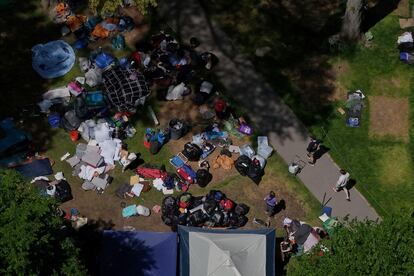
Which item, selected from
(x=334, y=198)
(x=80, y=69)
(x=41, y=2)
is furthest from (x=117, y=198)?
(x=41, y=2)

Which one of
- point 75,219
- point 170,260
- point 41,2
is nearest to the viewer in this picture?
point 170,260

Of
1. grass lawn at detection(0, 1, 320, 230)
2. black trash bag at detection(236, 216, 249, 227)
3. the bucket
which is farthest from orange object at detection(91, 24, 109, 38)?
black trash bag at detection(236, 216, 249, 227)

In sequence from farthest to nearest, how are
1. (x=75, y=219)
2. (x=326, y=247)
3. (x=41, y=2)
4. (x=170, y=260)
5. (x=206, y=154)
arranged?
(x=41, y=2), (x=206, y=154), (x=75, y=219), (x=170, y=260), (x=326, y=247)

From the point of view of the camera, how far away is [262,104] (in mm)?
24453

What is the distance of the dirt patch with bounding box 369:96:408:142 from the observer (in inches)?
944

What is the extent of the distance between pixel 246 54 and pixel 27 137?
8.92 m

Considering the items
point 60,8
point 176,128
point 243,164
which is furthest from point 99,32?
point 243,164

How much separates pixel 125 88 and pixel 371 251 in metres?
11.2

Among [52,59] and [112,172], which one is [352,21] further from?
[52,59]

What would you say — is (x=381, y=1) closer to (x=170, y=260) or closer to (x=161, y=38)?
(x=161, y=38)

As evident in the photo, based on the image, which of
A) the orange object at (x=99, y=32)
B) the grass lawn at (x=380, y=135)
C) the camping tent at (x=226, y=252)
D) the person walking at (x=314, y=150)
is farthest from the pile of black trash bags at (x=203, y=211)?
the orange object at (x=99, y=32)

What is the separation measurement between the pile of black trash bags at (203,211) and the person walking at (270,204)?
739 millimetres

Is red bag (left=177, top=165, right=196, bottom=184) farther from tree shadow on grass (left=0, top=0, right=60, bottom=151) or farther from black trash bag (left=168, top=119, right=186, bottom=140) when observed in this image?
tree shadow on grass (left=0, top=0, right=60, bottom=151)

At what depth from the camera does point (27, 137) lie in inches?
918
